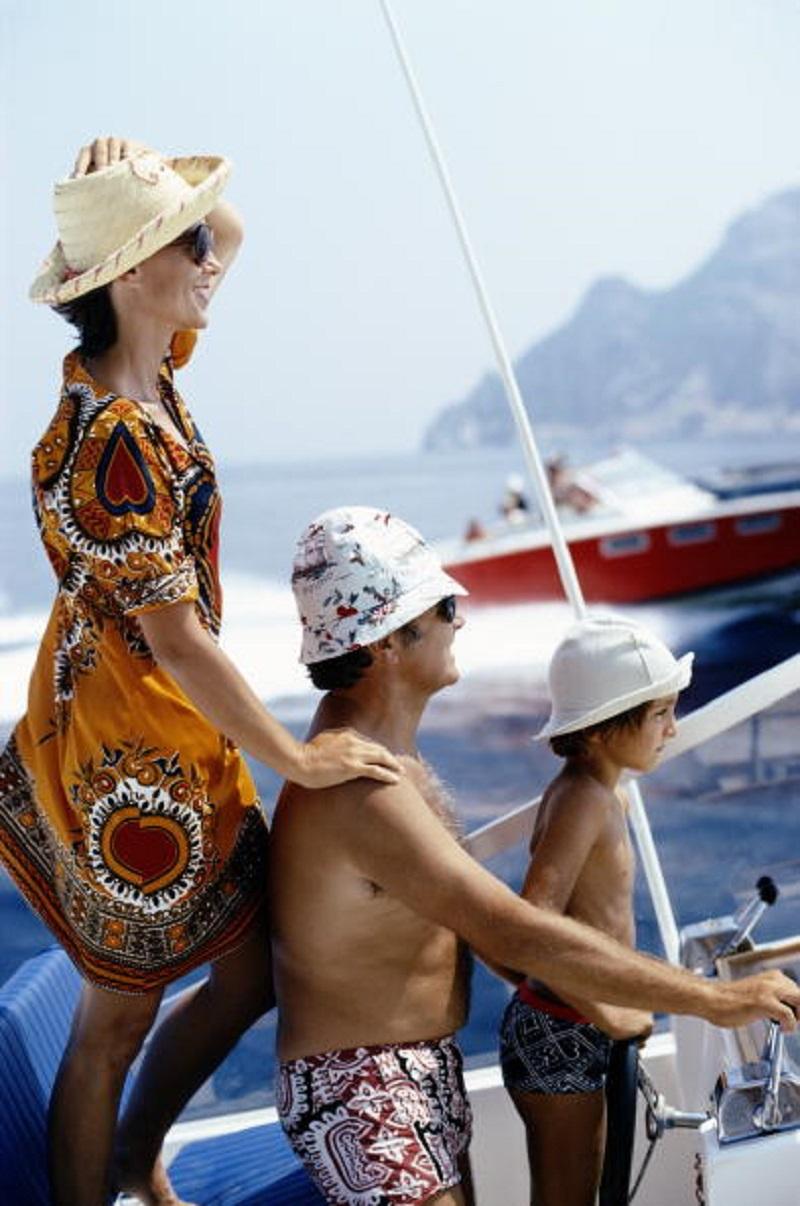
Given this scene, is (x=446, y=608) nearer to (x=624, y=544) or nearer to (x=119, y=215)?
(x=119, y=215)

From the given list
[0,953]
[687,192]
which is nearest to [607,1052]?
[0,953]

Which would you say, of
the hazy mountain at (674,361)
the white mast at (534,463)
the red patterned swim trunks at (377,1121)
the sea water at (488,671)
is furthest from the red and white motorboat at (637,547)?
the red patterned swim trunks at (377,1121)

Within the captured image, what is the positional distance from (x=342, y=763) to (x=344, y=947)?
170 millimetres

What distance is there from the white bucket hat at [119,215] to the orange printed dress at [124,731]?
0.09 metres

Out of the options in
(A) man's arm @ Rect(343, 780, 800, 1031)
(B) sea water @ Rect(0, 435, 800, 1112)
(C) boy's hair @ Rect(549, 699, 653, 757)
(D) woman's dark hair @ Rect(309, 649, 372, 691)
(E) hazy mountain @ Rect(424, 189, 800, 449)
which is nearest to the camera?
(A) man's arm @ Rect(343, 780, 800, 1031)

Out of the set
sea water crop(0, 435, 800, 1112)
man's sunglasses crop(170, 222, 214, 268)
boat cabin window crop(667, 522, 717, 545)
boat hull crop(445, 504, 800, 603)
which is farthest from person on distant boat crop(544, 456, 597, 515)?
man's sunglasses crop(170, 222, 214, 268)

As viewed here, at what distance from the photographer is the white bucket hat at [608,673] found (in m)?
1.74

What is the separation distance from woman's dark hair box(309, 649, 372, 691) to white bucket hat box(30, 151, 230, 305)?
387 mm

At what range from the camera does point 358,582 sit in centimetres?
166

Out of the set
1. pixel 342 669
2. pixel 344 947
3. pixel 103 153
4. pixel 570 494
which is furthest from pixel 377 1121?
pixel 570 494

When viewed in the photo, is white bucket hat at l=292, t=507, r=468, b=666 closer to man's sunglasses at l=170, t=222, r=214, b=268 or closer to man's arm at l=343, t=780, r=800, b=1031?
man's arm at l=343, t=780, r=800, b=1031

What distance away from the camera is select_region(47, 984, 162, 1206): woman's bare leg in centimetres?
172

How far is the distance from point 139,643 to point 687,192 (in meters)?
32.7

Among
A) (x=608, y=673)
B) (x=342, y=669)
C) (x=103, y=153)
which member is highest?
(x=103, y=153)
